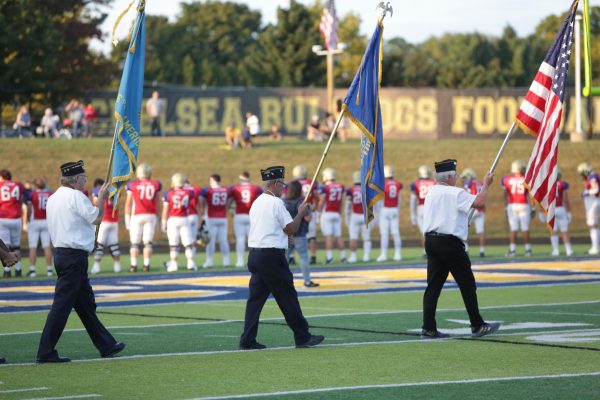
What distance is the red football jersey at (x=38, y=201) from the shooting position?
25.5 metres

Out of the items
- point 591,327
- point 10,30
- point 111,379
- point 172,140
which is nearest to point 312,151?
point 172,140

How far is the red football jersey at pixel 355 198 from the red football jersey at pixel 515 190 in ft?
11.2

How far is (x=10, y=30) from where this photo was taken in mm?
47062

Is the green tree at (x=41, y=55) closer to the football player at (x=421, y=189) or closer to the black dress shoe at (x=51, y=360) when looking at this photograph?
the football player at (x=421, y=189)

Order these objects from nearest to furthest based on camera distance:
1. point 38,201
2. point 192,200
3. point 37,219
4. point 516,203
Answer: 1. point 38,201
2. point 37,219
3. point 192,200
4. point 516,203

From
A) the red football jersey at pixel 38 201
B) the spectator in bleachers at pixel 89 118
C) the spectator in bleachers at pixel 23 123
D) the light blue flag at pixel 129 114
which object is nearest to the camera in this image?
the light blue flag at pixel 129 114

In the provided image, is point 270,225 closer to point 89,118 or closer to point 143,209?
point 143,209

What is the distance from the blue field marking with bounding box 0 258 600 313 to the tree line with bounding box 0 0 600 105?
25.2 m

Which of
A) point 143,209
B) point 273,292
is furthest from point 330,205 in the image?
point 273,292

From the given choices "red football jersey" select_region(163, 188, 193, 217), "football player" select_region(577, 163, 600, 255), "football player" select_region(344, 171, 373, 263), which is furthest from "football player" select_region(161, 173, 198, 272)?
"football player" select_region(577, 163, 600, 255)

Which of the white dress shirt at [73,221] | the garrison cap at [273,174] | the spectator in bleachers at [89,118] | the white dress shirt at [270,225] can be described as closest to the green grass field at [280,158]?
the spectator in bleachers at [89,118]

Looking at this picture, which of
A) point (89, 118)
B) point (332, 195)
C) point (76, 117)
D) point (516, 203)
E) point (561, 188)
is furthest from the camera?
point (76, 117)

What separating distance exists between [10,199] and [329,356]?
14037 mm

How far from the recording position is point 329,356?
1242 centimetres
